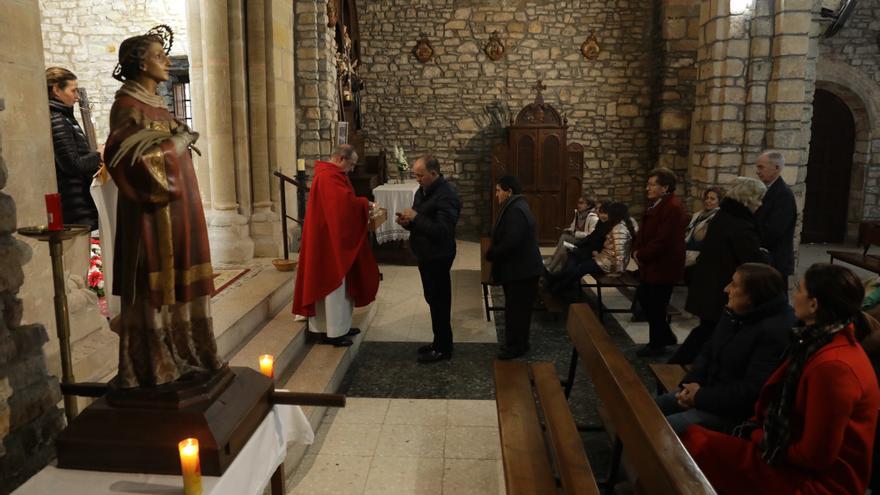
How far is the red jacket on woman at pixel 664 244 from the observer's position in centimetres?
486

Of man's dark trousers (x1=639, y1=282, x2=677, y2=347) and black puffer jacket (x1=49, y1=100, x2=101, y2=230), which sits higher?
black puffer jacket (x1=49, y1=100, x2=101, y2=230)

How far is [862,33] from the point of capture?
1012cm

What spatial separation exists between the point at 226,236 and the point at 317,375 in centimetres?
274

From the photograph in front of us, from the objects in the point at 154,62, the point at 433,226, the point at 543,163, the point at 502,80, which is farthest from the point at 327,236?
the point at 502,80

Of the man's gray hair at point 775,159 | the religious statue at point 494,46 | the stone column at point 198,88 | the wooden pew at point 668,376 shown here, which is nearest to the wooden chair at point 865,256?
the man's gray hair at point 775,159

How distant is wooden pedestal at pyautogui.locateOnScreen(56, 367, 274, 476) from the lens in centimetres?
183

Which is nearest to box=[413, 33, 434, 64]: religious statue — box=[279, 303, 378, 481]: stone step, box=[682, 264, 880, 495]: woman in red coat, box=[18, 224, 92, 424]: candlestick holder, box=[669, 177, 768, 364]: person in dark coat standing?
box=[279, 303, 378, 481]: stone step

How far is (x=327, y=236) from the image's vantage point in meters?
4.54

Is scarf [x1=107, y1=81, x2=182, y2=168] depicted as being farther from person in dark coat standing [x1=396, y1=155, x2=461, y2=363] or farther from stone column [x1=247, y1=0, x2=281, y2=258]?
→ stone column [x1=247, y1=0, x2=281, y2=258]

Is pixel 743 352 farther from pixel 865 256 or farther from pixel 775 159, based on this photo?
pixel 865 256

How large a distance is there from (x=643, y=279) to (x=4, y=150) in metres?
4.42

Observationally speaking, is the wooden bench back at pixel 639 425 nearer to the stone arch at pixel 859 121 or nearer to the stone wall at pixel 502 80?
the stone wall at pixel 502 80

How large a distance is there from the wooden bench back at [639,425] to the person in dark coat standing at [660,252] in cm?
186

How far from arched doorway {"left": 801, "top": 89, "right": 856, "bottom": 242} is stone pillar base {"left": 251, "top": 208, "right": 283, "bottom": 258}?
9541mm
